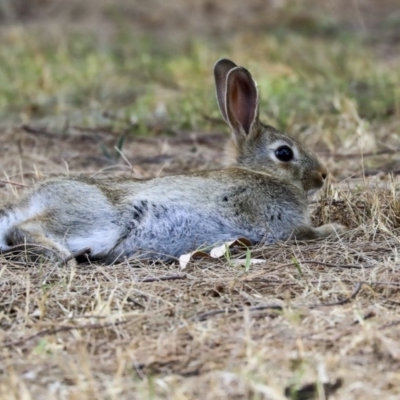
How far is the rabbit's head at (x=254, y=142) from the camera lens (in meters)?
5.81

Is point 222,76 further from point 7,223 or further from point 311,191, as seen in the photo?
point 7,223

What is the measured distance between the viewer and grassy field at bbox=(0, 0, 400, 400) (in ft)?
11.5

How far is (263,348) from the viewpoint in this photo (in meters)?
3.66

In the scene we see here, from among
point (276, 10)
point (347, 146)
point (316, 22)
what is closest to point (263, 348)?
point (347, 146)

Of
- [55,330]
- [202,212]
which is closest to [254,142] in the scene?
[202,212]

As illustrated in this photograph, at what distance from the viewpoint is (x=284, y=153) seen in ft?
19.2

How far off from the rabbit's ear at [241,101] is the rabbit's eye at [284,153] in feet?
0.76

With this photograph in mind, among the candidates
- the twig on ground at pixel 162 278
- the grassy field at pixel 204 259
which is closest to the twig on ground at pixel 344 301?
the grassy field at pixel 204 259

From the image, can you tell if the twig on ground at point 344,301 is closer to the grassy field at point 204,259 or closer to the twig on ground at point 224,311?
the grassy field at point 204,259

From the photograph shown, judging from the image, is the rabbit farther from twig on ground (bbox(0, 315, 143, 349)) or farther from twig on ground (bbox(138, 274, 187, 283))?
twig on ground (bbox(0, 315, 143, 349))

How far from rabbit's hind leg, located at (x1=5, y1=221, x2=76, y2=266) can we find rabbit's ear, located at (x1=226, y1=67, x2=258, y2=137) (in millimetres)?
1496

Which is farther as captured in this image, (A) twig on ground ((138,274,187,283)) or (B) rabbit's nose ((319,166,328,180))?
(B) rabbit's nose ((319,166,328,180))

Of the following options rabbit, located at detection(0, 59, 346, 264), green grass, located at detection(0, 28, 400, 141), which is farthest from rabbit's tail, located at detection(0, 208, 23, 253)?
green grass, located at detection(0, 28, 400, 141)

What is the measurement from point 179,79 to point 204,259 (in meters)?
5.33
